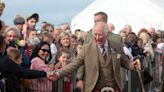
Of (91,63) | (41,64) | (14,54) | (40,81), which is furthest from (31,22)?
(14,54)

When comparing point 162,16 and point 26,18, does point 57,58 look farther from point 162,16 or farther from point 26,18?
point 162,16

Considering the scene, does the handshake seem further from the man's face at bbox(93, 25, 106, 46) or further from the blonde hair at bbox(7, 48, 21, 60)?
the man's face at bbox(93, 25, 106, 46)

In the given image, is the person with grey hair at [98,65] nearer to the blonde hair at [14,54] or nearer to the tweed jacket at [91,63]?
the tweed jacket at [91,63]

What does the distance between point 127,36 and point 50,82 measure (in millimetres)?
5708

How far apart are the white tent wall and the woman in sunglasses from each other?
14298mm

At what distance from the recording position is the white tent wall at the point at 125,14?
25688 mm

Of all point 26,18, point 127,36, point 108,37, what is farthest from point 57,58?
point 127,36

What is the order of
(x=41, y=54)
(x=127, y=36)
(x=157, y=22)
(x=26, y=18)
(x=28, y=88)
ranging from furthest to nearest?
(x=157, y=22) < (x=127, y=36) < (x=26, y=18) < (x=41, y=54) < (x=28, y=88)

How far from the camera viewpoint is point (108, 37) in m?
10.7

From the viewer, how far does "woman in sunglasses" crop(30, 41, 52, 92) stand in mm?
10320

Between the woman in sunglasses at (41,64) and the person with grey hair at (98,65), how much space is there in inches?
14.2

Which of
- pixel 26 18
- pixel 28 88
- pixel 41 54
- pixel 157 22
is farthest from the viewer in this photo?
pixel 157 22

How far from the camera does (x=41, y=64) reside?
1066 centimetres

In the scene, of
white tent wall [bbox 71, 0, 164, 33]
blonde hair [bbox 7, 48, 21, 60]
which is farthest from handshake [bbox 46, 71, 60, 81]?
white tent wall [bbox 71, 0, 164, 33]
